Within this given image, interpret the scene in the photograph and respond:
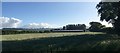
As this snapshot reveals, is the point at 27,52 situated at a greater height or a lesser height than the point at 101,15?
lesser

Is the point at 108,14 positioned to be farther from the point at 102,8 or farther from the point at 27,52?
the point at 27,52

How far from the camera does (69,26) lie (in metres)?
160

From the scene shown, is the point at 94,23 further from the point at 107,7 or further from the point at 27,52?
the point at 27,52

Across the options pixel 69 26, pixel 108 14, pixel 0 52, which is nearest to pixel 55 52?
pixel 0 52

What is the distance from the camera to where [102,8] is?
62.5 m

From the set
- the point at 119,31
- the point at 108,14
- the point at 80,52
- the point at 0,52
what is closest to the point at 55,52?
the point at 80,52

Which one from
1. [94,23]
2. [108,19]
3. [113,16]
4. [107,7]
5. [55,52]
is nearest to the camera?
[55,52]

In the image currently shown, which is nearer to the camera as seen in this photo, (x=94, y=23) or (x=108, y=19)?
(x=108, y=19)

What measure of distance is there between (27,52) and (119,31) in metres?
40.5

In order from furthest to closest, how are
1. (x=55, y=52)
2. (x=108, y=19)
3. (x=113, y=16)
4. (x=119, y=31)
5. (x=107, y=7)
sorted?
(x=108, y=19)
(x=113, y=16)
(x=107, y=7)
(x=119, y=31)
(x=55, y=52)

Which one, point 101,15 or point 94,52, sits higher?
point 101,15

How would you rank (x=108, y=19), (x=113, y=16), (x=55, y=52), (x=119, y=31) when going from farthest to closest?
(x=108, y=19), (x=113, y=16), (x=119, y=31), (x=55, y=52)

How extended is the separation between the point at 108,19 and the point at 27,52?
54074 mm

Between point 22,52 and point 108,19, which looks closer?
point 22,52
